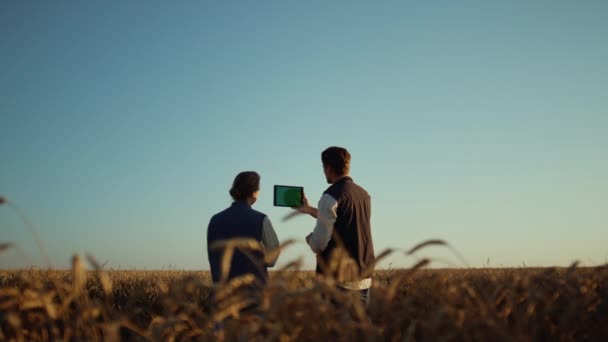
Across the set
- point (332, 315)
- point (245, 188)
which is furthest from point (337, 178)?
point (332, 315)

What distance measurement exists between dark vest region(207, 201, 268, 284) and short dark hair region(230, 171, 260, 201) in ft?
0.39

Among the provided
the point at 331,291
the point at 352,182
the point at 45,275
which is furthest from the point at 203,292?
the point at 331,291

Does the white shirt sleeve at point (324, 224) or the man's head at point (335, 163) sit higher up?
the man's head at point (335, 163)

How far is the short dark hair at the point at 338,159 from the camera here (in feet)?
19.4

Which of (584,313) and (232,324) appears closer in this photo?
(232,324)

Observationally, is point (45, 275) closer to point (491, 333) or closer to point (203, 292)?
point (203, 292)

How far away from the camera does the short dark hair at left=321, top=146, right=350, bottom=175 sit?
5.93m

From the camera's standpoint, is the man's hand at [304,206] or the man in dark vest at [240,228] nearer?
the man in dark vest at [240,228]

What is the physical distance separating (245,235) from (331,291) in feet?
10.8

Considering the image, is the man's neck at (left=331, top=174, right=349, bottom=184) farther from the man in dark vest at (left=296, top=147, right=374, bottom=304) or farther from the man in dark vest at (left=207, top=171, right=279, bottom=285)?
the man in dark vest at (left=207, top=171, right=279, bottom=285)

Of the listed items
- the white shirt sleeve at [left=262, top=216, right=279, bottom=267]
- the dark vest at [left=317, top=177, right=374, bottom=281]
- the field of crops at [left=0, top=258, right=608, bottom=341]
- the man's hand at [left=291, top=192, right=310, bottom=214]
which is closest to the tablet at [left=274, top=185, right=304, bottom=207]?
the man's hand at [left=291, top=192, right=310, bottom=214]

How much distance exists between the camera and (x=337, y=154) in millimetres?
5945

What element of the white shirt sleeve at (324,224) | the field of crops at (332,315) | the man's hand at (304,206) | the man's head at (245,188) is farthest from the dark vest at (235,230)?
the field of crops at (332,315)

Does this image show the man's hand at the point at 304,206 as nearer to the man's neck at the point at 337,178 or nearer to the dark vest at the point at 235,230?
the man's neck at the point at 337,178
